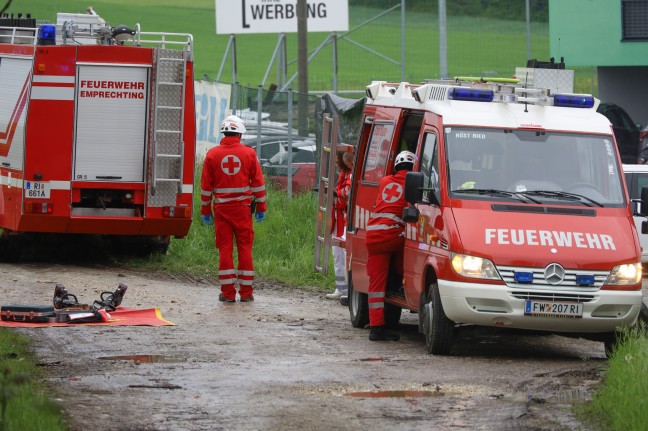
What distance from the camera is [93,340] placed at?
11414 millimetres

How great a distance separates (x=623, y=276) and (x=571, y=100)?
75.7 inches

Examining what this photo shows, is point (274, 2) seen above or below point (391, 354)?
above

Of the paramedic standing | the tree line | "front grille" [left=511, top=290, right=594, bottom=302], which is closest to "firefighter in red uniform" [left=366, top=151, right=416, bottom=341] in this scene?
"front grille" [left=511, top=290, right=594, bottom=302]

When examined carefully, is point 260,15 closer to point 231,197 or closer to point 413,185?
point 231,197

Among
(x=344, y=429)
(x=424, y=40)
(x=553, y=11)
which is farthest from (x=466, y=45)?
(x=344, y=429)

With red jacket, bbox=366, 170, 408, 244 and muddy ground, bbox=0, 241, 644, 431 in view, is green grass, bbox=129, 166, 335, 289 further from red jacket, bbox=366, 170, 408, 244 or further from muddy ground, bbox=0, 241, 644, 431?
red jacket, bbox=366, 170, 408, 244

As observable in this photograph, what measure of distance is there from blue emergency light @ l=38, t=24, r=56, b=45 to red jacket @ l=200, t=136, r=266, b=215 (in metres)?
3.68

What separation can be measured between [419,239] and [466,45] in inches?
1820

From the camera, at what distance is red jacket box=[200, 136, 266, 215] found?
14.5 metres

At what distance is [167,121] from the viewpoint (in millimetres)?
17406

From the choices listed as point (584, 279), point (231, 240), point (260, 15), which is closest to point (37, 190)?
point (231, 240)

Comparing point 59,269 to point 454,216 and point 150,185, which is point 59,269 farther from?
point 454,216

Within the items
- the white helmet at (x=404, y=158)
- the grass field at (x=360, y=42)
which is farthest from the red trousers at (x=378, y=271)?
the grass field at (x=360, y=42)

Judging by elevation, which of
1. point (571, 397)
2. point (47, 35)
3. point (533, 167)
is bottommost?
point (571, 397)
